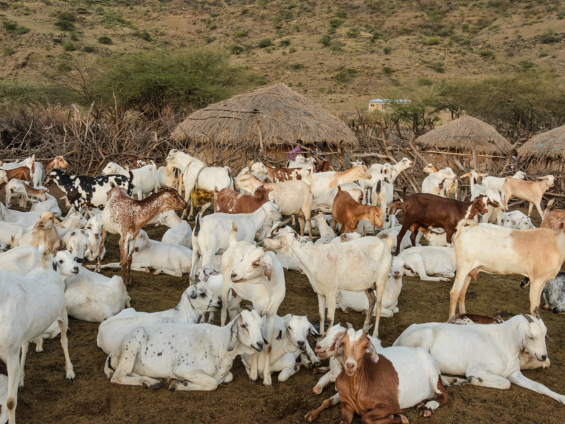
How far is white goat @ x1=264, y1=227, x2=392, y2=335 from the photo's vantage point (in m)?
6.08

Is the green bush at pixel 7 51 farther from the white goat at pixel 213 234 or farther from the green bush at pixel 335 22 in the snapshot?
the white goat at pixel 213 234

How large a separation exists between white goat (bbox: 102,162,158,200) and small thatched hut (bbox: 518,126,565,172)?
42.1 ft

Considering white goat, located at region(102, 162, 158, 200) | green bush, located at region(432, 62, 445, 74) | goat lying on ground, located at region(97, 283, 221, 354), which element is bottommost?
green bush, located at region(432, 62, 445, 74)

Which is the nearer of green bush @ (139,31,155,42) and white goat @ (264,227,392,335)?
white goat @ (264,227,392,335)

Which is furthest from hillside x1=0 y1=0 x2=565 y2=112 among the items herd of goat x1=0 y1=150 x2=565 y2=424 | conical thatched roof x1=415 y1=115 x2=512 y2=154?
herd of goat x1=0 y1=150 x2=565 y2=424

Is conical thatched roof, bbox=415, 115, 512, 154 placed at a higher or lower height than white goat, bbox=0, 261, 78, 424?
lower

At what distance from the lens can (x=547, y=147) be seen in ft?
58.0

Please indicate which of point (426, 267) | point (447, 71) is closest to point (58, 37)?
point (447, 71)

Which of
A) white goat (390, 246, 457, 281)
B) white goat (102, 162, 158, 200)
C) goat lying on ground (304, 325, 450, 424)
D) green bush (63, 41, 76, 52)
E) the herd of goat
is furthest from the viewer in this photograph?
green bush (63, 41, 76, 52)

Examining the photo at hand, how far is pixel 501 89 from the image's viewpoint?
3114cm

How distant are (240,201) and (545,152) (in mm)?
12906

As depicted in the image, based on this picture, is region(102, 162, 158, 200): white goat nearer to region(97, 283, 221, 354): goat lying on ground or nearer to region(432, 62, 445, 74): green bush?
region(97, 283, 221, 354): goat lying on ground

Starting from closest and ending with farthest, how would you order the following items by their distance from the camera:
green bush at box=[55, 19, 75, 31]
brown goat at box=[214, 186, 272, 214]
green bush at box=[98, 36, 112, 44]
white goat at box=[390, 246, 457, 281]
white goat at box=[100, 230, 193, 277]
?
1. white goat at box=[100, 230, 193, 277]
2. white goat at box=[390, 246, 457, 281]
3. brown goat at box=[214, 186, 272, 214]
4. green bush at box=[98, 36, 112, 44]
5. green bush at box=[55, 19, 75, 31]

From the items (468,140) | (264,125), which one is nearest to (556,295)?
(264,125)
